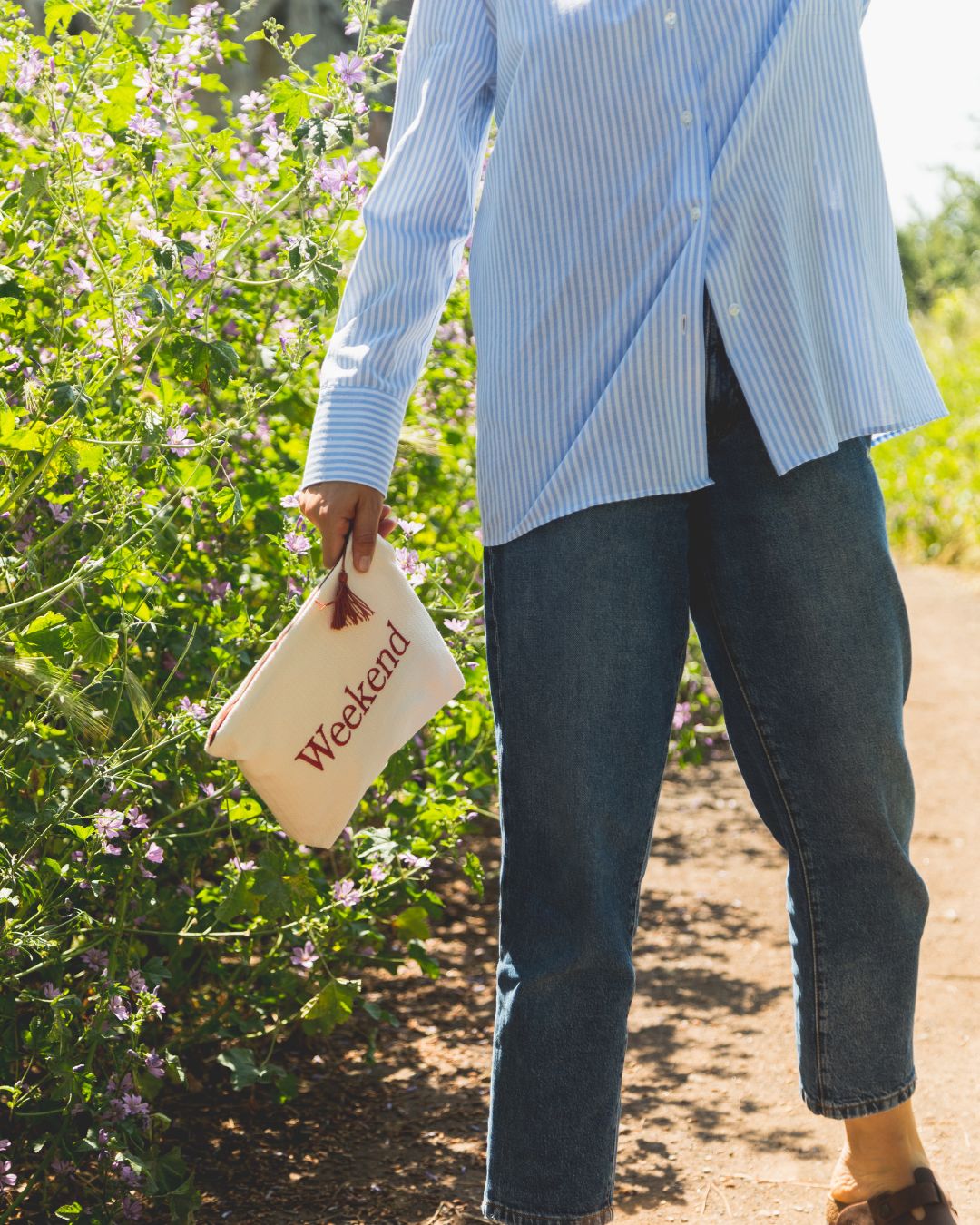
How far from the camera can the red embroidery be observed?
1.56 m

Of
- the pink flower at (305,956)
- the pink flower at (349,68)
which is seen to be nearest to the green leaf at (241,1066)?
the pink flower at (305,956)

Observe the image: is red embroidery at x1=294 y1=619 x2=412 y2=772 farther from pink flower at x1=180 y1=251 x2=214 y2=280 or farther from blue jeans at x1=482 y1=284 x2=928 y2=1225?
pink flower at x1=180 y1=251 x2=214 y2=280

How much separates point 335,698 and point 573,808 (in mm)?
288

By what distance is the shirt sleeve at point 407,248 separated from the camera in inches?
59.9

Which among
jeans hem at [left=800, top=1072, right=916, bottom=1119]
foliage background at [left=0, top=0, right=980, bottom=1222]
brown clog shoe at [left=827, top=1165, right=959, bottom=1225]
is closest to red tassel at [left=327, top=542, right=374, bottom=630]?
foliage background at [left=0, top=0, right=980, bottom=1222]

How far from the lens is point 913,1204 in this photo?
1699 millimetres

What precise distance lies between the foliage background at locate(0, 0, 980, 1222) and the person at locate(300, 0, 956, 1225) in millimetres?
305

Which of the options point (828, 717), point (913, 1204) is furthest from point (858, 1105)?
point (828, 717)

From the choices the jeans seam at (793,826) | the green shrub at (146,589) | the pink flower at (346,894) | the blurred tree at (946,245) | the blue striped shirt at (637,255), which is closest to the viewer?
the blue striped shirt at (637,255)

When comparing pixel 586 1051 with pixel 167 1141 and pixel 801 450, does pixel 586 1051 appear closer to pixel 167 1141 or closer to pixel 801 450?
pixel 801 450

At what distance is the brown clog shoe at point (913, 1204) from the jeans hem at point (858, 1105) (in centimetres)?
11

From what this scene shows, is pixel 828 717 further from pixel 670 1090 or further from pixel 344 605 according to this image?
pixel 670 1090

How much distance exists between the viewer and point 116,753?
67.6 inches

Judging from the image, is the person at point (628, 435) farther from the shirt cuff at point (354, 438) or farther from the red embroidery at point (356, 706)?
the red embroidery at point (356, 706)
